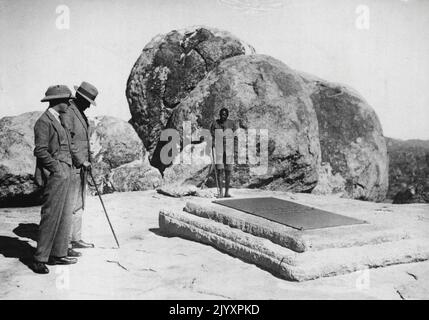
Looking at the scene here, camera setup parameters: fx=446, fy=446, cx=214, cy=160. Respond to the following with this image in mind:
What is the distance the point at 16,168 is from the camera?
7535 millimetres

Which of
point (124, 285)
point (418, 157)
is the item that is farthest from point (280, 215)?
point (418, 157)

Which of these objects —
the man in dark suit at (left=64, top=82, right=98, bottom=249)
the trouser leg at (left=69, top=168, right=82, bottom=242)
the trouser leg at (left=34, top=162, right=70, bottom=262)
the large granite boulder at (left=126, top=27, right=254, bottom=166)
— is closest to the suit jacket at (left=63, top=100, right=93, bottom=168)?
the man in dark suit at (left=64, top=82, right=98, bottom=249)

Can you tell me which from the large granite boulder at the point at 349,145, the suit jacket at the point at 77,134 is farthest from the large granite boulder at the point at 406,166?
the suit jacket at the point at 77,134

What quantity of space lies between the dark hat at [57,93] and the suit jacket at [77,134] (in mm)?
232

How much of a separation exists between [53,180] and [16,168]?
156 inches

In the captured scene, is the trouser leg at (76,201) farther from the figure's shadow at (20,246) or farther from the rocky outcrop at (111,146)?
the rocky outcrop at (111,146)

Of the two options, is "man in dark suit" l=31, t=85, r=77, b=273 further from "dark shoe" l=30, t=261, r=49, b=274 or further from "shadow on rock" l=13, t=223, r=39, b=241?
"shadow on rock" l=13, t=223, r=39, b=241

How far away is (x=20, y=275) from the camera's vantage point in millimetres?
3865

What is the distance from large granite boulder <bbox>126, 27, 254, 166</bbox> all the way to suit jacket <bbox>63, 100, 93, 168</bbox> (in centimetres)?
604

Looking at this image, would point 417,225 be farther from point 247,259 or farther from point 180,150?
point 180,150

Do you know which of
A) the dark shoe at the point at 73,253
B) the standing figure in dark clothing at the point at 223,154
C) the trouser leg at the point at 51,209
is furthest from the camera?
the standing figure in dark clothing at the point at 223,154

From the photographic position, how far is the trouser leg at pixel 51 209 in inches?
157

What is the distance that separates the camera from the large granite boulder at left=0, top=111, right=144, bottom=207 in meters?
7.52

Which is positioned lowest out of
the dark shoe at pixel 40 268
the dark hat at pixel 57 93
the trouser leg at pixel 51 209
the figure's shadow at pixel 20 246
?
the figure's shadow at pixel 20 246
